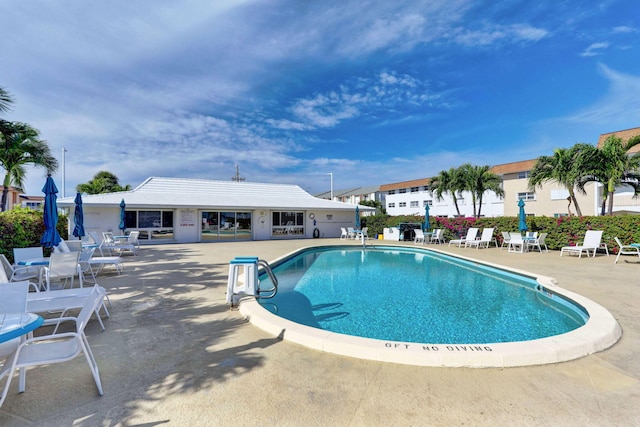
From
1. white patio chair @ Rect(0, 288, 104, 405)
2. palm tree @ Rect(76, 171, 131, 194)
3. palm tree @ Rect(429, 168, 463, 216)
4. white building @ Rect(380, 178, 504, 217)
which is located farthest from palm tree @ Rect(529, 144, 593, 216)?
palm tree @ Rect(76, 171, 131, 194)

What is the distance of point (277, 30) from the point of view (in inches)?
466

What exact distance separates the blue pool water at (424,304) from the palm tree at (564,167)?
388 inches

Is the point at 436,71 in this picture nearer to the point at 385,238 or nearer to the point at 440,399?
the point at 385,238

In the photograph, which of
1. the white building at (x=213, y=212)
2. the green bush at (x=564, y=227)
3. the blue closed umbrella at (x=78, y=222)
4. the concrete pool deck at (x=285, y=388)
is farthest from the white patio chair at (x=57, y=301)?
the green bush at (x=564, y=227)

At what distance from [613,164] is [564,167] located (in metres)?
2.08

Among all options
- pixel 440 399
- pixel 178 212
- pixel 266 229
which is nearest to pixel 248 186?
pixel 266 229

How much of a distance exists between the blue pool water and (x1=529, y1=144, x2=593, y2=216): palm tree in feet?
32.3

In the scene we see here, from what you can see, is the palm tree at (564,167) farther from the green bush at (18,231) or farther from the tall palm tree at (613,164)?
the green bush at (18,231)

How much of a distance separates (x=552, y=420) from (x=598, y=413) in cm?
44

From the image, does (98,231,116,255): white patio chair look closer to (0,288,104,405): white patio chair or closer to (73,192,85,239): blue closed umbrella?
(73,192,85,239): blue closed umbrella

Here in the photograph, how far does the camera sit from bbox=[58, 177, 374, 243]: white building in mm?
18375

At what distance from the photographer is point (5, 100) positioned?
925cm

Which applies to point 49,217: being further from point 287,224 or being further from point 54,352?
point 287,224

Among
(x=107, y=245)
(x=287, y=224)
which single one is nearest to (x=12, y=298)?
(x=107, y=245)
